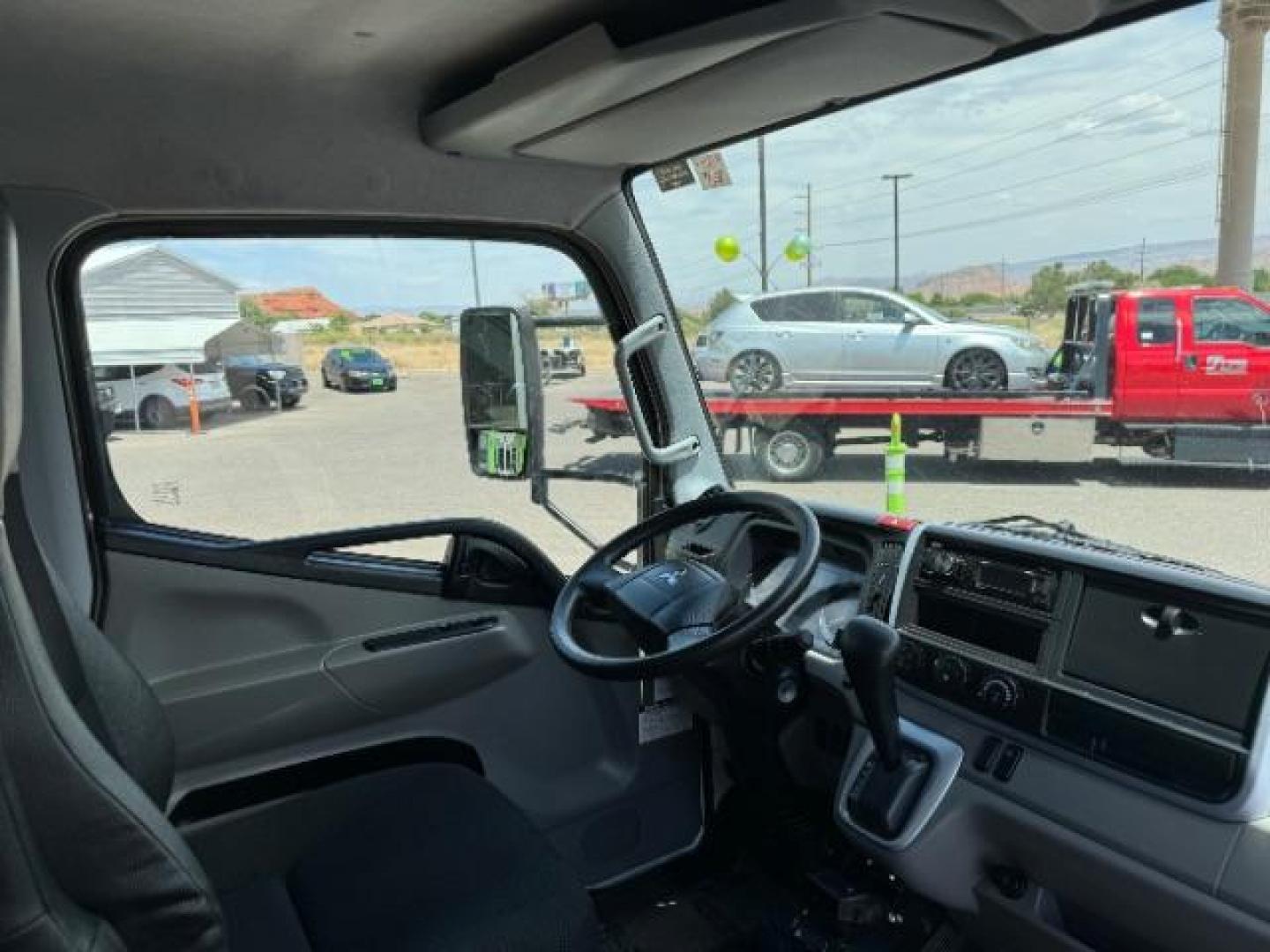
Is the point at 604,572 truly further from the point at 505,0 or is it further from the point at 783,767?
the point at 505,0

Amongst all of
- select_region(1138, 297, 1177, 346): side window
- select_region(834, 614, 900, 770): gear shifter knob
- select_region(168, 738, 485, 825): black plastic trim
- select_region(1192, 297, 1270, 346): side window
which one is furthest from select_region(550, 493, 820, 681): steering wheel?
select_region(1138, 297, 1177, 346): side window

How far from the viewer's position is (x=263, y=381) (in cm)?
243

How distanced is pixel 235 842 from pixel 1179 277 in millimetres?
2412

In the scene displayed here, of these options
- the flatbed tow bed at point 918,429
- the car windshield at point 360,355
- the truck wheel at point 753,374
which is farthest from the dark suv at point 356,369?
the truck wheel at point 753,374

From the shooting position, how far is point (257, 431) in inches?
95.2

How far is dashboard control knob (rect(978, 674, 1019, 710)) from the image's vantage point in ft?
5.31

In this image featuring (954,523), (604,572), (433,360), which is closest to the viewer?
(954,523)

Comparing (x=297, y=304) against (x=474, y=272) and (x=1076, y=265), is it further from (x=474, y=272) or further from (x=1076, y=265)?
(x=1076, y=265)

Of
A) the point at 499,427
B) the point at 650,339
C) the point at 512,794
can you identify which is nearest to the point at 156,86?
the point at 499,427

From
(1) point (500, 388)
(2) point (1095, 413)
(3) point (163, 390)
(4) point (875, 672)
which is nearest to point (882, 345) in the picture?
(2) point (1095, 413)

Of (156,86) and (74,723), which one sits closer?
(74,723)

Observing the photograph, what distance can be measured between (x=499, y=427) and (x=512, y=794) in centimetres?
93

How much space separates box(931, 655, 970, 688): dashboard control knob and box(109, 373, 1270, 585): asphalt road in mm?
409

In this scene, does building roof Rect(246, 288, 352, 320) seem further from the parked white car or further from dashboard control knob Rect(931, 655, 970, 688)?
dashboard control knob Rect(931, 655, 970, 688)
